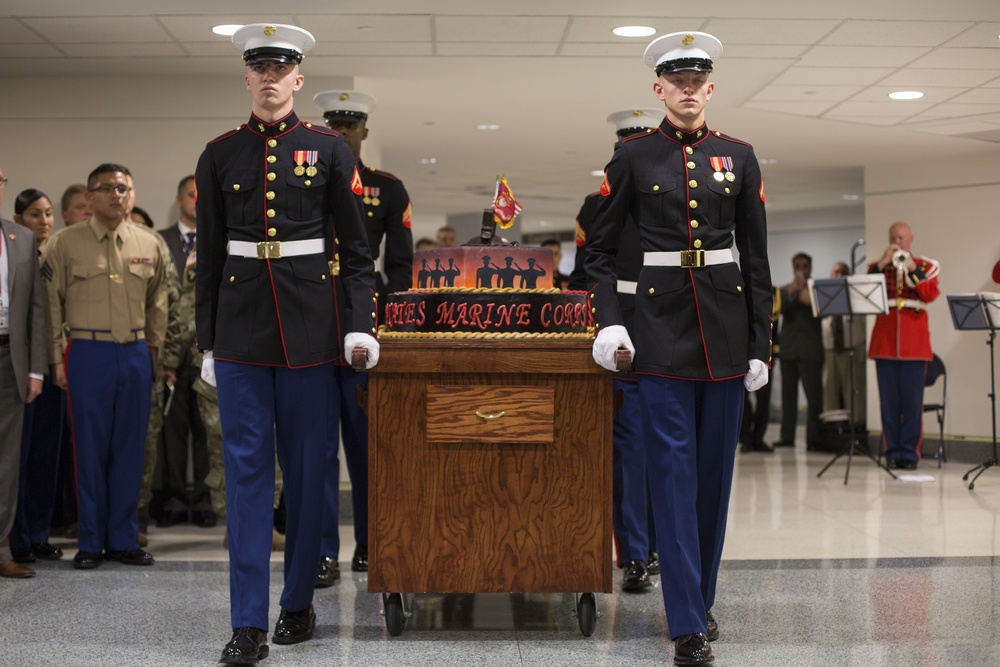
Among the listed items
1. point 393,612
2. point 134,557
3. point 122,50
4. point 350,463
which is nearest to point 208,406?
point 134,557

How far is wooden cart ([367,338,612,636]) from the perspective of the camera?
3.44 meters

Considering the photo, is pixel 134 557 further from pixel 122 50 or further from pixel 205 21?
pixel 122 50

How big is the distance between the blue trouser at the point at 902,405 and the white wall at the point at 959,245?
1497mm

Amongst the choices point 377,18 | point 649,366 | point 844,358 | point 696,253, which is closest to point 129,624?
point 649,366

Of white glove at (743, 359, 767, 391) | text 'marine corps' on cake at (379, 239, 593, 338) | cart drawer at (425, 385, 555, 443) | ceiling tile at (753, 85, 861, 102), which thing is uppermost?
ceiling tile at (753, 85, 861, 102)

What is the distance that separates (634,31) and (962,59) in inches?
88.3

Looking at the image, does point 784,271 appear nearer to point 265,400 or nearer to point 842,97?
point 842,97

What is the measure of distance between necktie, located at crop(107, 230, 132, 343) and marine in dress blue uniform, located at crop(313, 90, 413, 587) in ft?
3.78

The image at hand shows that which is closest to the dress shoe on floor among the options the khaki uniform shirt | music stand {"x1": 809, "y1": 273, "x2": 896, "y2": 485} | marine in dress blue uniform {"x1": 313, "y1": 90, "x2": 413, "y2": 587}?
the khaki uniform shirt

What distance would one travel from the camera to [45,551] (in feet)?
16.7

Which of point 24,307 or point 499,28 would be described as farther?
point 499,28

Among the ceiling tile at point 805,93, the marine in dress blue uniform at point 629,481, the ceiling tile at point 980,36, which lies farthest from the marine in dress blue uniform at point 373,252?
the ceiling tile at point 805,93

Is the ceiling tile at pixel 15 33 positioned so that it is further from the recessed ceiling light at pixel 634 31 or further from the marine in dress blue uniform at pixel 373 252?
the recessed ceiling light at pixel 634 31

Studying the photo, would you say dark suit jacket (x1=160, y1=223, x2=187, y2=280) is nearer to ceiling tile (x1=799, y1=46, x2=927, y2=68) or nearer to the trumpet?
ceiling tile (x1=799, y1=46, x2=927, y2=68)
